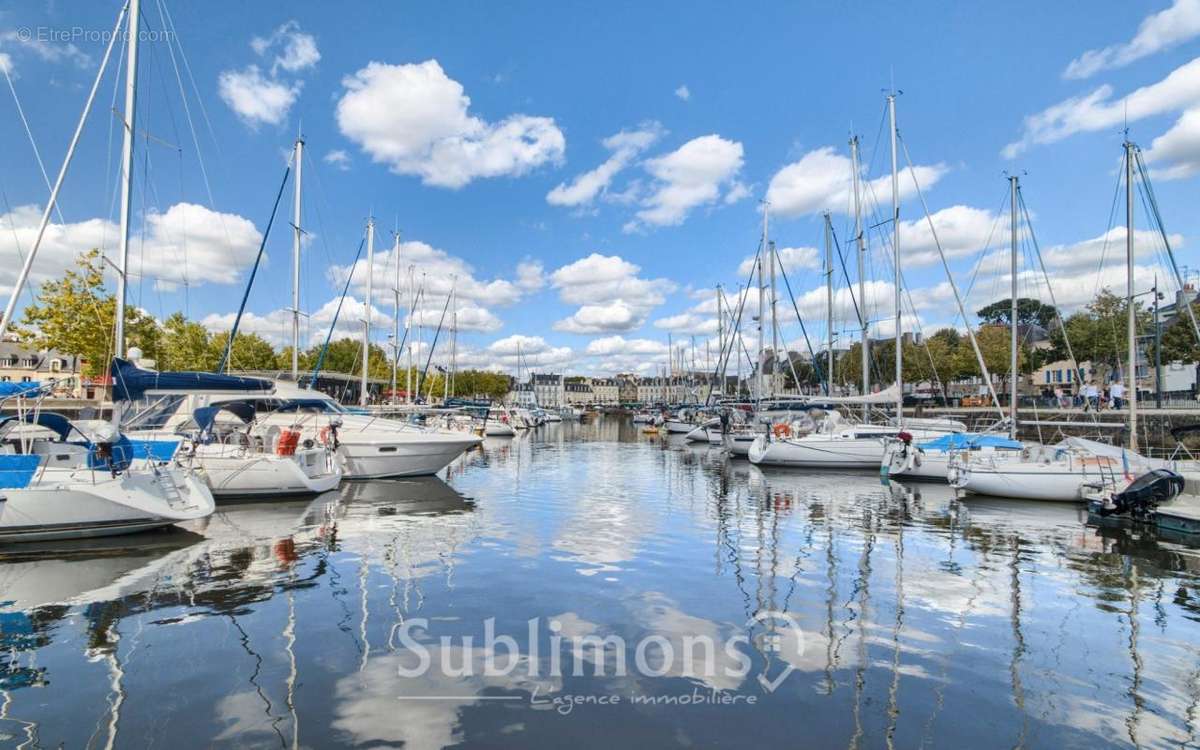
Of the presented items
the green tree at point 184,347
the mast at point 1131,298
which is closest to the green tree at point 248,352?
the green tree at point 184,347

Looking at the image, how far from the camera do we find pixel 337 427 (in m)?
23.2

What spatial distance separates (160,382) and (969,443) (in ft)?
95.4

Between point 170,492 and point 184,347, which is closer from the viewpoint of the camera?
point 170,492

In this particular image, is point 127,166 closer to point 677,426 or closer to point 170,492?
point 170,492

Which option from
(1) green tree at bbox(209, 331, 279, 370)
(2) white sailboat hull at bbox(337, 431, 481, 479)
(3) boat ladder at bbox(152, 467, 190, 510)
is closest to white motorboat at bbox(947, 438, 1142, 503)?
(2) white sailboat hull at bbox(337, 431, 481, 479)

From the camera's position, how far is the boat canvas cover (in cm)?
1214

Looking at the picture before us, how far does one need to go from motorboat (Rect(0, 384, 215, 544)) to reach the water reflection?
2.04 feet

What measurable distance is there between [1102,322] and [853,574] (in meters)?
56.6

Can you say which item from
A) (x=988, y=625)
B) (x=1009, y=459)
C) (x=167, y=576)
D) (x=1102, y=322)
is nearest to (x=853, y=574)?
(x=988, y=625)

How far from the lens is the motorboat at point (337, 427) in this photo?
21766 millimetres

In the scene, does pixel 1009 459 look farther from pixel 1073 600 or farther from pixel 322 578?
pixel 322 578

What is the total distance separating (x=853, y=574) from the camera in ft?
37.7

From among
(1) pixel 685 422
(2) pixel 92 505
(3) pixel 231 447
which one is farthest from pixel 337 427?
(1) pixel 685 422

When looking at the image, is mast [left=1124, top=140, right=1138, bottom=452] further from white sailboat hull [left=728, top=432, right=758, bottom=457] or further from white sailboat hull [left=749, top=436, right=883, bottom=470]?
white sailboat hull [left=728, top=432, right=758, bottom=457]
